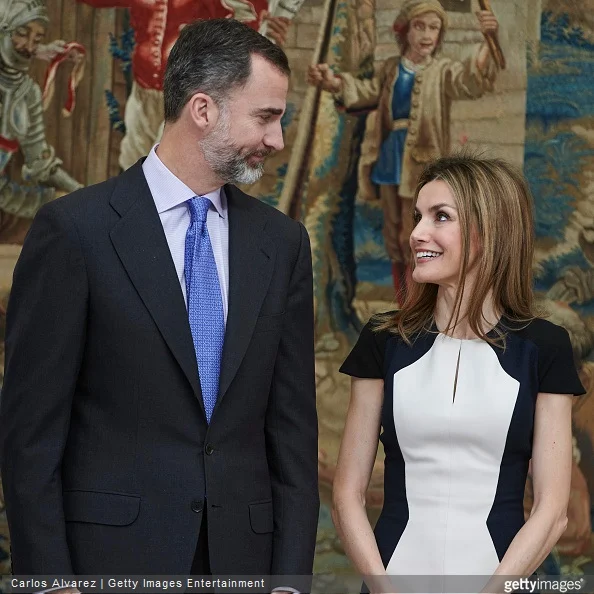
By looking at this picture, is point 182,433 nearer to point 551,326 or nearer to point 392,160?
point 551,326

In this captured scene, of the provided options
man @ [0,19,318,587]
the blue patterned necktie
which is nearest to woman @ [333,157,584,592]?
man @ [0,19,318,587]

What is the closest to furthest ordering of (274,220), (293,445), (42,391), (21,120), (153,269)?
(42,391), (153,269), (293,445), (274,220), (21,120)

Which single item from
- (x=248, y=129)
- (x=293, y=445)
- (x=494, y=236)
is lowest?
(x=293, y=445)

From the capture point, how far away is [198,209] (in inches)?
132

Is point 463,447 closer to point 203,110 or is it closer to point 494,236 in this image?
point 494,236

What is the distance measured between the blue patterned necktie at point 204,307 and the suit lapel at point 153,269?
5 cm

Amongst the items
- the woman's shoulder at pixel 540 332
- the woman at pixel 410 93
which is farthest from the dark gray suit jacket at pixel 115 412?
the woman at pixel 410 93

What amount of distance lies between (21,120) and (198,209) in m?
3.67

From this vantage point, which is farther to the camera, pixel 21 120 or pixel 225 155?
pixel 21 120

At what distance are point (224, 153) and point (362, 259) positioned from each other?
3.49 metres

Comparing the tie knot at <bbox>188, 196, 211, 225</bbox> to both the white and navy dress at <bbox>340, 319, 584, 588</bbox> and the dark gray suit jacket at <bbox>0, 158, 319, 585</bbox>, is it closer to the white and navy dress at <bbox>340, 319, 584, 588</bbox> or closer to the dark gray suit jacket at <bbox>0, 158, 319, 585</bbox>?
the dark gray suit jacket at <bbox>0, 158, 319, 585</bbox>

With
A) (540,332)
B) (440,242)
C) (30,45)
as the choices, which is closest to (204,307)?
(440,242)

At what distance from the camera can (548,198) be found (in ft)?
22.1

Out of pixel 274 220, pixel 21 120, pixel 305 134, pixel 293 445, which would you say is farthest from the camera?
pixel 305 134
